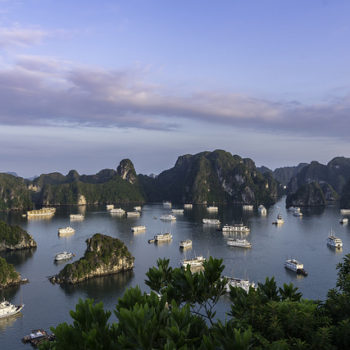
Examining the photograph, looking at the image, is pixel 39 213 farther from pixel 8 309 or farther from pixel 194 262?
pixel 8 309

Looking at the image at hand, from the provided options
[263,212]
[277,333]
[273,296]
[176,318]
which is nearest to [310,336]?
[277,333]

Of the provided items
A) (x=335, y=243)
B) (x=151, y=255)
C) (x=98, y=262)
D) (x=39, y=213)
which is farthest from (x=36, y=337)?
(x=39, y=213)

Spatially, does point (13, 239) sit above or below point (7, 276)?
above

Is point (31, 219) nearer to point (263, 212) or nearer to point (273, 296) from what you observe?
point (263, 212)

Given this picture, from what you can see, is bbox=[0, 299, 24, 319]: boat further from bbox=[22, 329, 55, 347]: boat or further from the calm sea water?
bbox=[22, 329, 55, 347]: boat

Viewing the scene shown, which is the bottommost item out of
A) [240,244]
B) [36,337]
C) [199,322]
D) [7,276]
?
[36,337]
